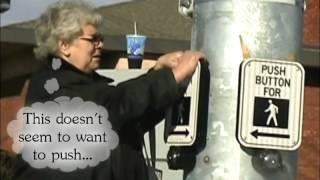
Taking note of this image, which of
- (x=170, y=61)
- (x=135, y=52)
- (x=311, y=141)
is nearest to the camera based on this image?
(x=170, y=61)

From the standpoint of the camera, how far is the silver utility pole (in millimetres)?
3889

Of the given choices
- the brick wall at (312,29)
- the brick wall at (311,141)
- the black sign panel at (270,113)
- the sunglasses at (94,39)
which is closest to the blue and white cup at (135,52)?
the sunglasses at (94,39)

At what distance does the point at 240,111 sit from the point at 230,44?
0.31 meters

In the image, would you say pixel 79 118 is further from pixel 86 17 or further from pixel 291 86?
pixel 291 86

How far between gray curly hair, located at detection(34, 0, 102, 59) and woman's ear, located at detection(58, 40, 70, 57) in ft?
0.05

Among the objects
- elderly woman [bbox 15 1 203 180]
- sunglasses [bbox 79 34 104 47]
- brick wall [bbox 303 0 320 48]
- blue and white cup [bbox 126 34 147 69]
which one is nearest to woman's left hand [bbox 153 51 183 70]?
elderly woman [bbox 15 1 203 180]

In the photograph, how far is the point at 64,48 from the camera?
4.06 meters

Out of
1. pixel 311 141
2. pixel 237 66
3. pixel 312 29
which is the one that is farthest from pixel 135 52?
pixel 312 29

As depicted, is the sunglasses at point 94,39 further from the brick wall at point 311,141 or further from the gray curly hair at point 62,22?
the brick wall at point 311,141

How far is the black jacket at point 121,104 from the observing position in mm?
3838

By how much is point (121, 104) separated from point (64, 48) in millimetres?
395

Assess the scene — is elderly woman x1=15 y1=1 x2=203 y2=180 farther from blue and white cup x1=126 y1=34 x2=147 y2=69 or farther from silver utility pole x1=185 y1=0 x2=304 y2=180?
blue and white cup x1=126 y1=34 x2=147 y2=69

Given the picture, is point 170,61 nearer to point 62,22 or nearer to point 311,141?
point 62,22

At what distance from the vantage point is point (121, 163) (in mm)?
3957
